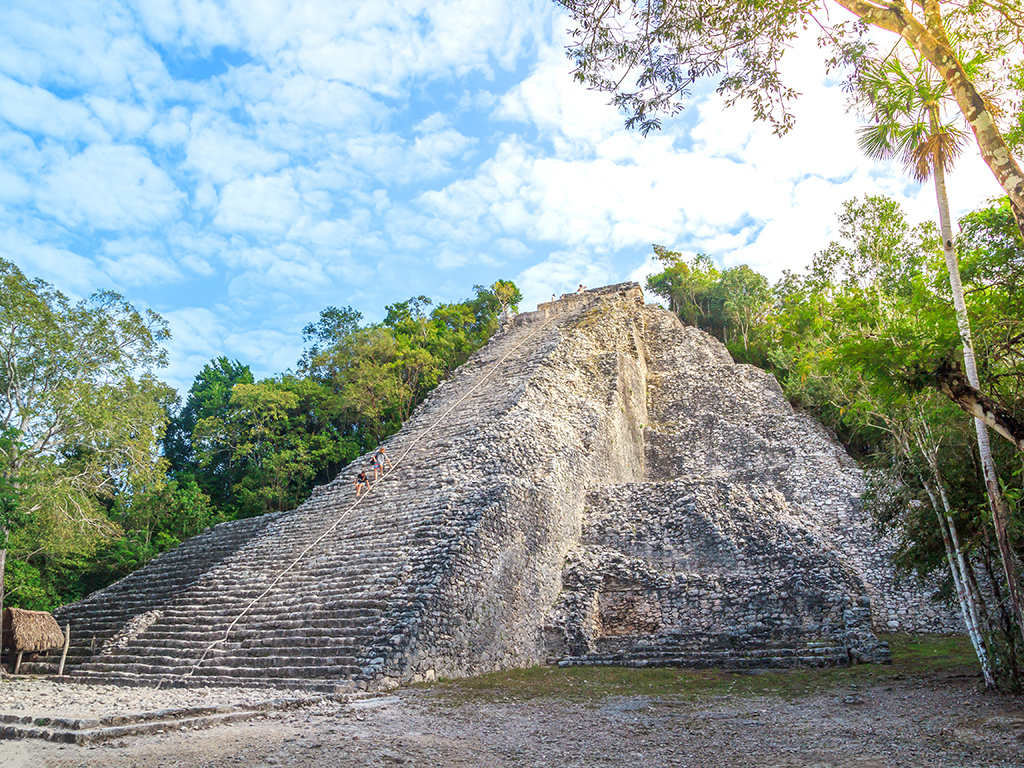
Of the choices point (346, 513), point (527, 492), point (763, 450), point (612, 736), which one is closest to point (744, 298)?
point (763, 450)

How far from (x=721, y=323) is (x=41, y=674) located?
93.5ft

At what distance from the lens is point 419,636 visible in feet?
27.8

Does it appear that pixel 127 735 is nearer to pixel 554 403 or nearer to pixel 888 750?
pixel 888 750

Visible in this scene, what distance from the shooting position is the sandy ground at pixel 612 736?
4.48 metres

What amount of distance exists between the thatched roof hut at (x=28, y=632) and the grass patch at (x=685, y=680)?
7365 millimetres

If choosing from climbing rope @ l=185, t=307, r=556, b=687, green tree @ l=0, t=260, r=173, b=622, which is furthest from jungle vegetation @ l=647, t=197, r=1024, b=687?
green tree @ l=0, t=260, r=173, b=622

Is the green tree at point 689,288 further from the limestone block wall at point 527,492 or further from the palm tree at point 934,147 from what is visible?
the palm tree at point 934,147

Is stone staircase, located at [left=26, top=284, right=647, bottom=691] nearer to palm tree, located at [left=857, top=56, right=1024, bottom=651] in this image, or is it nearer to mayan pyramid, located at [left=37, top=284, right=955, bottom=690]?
mayan pyramid, located at [left=37, top=284, right=955, bottom=690]

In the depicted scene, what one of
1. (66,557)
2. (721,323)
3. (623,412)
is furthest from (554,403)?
(721,323)

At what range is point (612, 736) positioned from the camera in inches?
210

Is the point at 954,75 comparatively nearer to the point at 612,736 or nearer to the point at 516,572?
the point at 612,736

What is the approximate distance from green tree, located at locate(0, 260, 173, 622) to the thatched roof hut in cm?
153

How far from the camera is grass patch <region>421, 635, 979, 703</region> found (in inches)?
293

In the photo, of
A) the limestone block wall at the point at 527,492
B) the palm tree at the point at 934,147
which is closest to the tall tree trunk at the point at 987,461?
the palm tree at the point at 934,147
